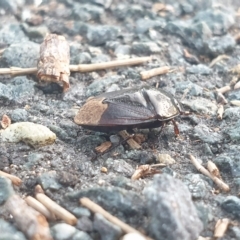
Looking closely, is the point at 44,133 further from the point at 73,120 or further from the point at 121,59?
the point at 121,59

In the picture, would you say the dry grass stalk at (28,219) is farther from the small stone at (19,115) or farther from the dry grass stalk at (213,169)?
the dry grass stalk at (213,169)

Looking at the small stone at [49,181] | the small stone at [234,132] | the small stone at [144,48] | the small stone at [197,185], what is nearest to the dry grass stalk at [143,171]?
the small stone at [197,185]

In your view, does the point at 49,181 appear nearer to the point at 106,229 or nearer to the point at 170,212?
the point at 106,229

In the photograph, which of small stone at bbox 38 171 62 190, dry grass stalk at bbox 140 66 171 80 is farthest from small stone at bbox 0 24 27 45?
small stone at bbox 38 171 62 190

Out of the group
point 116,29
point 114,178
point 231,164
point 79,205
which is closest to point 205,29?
point 116,29

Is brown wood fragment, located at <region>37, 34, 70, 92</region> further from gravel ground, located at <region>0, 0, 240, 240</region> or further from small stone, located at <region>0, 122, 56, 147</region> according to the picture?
small stone, located at <region>0, 122, 56, 147</region>
